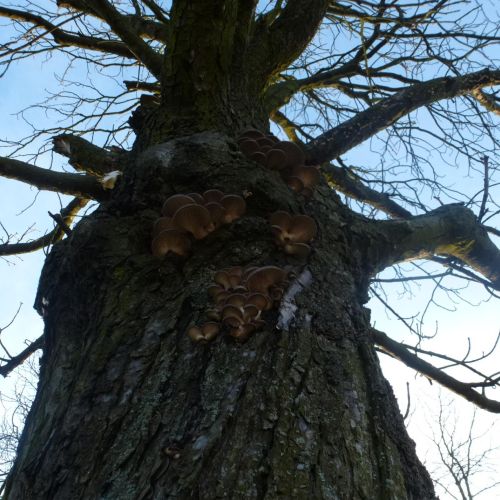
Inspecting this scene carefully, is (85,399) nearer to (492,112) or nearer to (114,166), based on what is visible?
(114,166)

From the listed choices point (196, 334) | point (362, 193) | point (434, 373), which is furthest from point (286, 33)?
point (196, 334)

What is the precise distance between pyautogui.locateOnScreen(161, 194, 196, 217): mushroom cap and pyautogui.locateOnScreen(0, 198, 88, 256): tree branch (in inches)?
72.9

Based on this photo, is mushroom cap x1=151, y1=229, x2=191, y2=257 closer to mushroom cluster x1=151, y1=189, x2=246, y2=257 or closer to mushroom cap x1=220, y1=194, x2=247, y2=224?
mushroom cluster x1=151, y1=189, x2=246, y2=257

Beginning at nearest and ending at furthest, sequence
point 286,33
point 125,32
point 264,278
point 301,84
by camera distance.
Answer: point 264,278 < point 286,33 < point 125,32 < point 301,84

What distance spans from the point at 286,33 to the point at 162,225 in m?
2.34

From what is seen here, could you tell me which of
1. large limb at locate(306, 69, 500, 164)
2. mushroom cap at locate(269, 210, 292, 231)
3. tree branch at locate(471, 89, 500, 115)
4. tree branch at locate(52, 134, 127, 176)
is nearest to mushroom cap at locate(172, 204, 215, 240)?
mushroom cap at locate(269, 210, 292, 231)

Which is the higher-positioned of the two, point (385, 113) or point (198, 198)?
point (385, 113)

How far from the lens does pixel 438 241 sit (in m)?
2.87

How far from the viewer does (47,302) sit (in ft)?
6.30

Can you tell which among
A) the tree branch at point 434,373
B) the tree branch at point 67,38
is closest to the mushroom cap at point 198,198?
the tree branch at point 434,373

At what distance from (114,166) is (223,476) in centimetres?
235

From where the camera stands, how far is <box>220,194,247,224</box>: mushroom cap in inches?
72.4

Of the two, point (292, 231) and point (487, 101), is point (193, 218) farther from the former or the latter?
point (487, 101)

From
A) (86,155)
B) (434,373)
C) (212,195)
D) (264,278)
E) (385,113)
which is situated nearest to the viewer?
(264,278)
